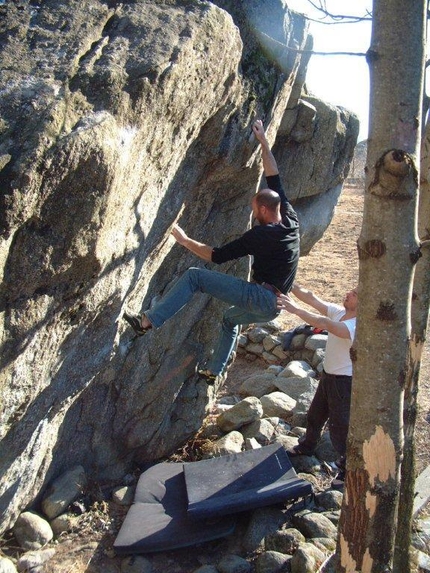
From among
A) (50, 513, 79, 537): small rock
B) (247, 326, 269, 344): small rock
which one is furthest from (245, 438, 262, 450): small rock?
(247, 326, 269, 344): small rock

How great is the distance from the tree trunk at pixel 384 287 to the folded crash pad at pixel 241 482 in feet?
6.76

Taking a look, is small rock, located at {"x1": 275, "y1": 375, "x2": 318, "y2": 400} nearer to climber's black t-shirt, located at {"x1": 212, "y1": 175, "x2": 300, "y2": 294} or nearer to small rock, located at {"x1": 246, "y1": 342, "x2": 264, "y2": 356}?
small rock, located at {"x1": 246, "y1": 342, "x2": 264, "y2": 356}

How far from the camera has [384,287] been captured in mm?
3461

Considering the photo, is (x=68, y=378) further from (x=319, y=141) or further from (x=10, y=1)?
(x=319, y=141)

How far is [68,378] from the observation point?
5258 millimetres

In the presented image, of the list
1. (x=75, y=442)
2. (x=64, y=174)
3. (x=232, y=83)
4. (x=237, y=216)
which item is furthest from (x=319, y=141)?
(x=64, y=174)

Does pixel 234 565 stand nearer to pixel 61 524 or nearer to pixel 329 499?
pixel 329 499

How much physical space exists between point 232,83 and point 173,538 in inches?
162

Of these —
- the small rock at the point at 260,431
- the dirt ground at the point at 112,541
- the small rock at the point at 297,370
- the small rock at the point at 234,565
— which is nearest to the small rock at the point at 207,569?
the small rock at the point at 234,565

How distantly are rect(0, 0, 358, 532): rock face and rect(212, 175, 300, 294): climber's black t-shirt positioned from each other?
0.67 m

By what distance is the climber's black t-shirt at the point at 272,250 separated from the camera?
18.4 feet

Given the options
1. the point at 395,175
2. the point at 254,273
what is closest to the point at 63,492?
the point at 254,273

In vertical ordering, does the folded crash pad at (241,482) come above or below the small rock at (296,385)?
below

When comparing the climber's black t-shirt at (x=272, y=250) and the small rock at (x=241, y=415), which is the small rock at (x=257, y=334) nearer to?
the small rock at (x=241, y=415)
